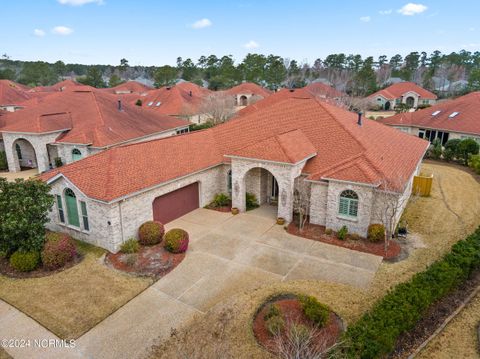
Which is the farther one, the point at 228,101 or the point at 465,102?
the point at 228,101

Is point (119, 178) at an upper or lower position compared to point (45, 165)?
upper

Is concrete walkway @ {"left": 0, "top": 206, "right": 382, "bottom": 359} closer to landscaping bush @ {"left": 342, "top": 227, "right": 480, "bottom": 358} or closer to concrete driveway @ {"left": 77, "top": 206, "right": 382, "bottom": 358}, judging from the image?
concrete driveway @ {"left": 77, "top": 206, "right": 382, "bottom": 358}

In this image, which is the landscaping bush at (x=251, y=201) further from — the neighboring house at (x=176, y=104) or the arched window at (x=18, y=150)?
the neighboring house at (x=176, y=104)

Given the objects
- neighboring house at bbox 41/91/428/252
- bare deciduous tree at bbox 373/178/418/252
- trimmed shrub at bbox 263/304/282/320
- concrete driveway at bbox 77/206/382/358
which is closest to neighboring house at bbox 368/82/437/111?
neighboring house at bbox 41/91/428/252

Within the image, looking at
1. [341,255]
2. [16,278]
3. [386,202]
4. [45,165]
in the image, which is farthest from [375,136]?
[45,165]

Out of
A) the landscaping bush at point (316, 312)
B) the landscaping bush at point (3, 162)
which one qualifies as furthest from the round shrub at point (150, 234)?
the landscaping bush at point (3, 162)

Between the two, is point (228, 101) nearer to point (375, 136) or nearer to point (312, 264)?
point (375, 136)

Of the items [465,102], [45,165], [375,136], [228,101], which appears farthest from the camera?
[228,101]
